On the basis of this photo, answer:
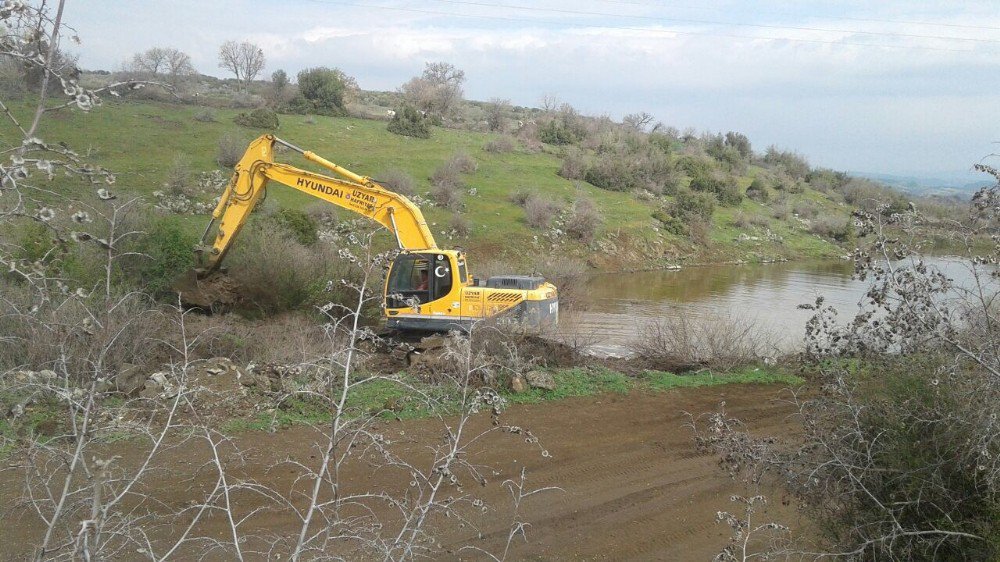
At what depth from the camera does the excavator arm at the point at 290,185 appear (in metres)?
15.4

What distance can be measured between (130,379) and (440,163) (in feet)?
98.6

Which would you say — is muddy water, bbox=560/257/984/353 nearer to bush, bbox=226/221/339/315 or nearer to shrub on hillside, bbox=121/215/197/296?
bush, bbox=226/221/339/315

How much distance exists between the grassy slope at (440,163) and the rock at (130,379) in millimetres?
15012

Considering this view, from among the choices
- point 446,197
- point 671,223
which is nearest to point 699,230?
point 671,223

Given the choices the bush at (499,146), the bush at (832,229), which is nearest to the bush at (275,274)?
the bush at (499,146)

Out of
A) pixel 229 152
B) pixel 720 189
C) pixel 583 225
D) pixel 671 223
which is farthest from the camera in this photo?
pixel 720 189

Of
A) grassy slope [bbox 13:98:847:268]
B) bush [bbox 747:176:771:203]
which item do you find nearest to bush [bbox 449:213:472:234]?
grassy slope [bbox 13:98:847:268]

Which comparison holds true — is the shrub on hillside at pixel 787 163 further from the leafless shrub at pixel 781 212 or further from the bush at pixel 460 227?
the bush at pixel 460 227

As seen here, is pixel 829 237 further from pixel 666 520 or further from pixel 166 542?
pixel 166 542

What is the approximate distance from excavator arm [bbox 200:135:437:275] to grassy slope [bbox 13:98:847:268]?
9.89 meters

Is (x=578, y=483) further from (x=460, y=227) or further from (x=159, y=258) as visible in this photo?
(x=460, y=227)

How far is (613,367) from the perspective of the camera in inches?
574

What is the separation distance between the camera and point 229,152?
105 ft

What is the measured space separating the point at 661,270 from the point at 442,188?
11417 millimetres
